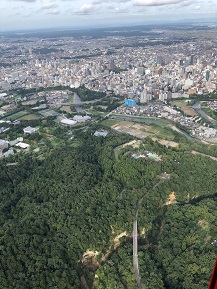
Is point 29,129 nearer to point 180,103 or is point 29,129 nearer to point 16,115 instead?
point 16,115

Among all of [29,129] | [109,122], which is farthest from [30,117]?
[109,122]

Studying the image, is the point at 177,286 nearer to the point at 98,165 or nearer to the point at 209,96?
the point at 98,165

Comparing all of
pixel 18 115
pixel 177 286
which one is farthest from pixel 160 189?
pixel 18 115

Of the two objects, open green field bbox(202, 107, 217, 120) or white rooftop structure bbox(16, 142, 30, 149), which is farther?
open green field bbox(202, 107, 217, 120)

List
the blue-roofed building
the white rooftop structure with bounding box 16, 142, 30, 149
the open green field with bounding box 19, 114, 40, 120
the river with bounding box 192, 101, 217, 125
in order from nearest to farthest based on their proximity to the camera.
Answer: the white rooftop structure with bounding box 16, 142, 30, 149, the river with bounding box 192, 101, 217, 125, the open green field with bounding box 19, 114, 40, 120, the blue-roofed building

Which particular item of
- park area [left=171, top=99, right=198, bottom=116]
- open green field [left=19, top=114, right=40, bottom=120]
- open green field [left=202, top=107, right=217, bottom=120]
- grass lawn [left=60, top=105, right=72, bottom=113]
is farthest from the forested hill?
grass lawn [left=60, top=105, right=72, bottom=113]

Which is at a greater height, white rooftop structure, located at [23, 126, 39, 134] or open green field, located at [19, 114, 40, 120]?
open green field, located at [19, 114, 40, 120]

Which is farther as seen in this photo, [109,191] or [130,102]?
[130,102]

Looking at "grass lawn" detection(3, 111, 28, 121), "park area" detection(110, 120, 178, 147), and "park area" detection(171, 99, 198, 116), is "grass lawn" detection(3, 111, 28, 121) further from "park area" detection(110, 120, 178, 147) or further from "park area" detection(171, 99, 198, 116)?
"park area" detection(171, 99, 198, 116)
